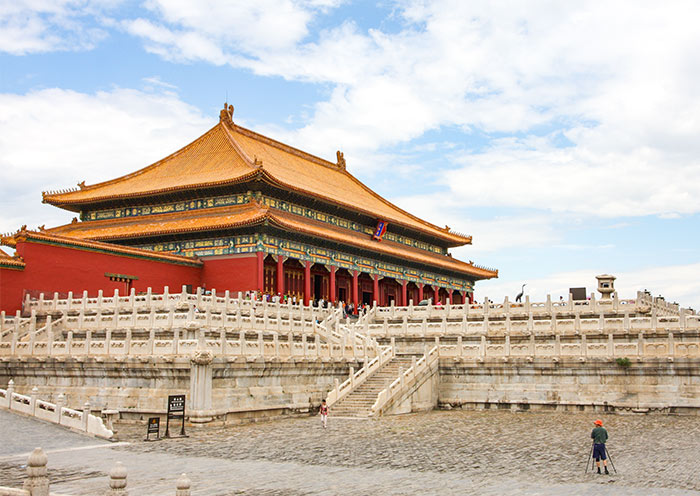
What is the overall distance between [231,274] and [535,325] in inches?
774

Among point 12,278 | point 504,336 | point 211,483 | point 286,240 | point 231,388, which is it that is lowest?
point 211,483

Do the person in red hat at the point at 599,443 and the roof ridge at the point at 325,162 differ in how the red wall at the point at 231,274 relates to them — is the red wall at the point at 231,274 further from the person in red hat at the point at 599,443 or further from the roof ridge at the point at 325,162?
the person in red hat at the point at 599,443

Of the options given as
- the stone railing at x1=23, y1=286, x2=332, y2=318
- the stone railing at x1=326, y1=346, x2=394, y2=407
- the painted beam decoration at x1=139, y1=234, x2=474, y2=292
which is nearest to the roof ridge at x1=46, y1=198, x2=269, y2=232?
the painted beam decoration at x1=139, y1=234, x2=474, y2=292

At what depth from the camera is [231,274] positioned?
146ft

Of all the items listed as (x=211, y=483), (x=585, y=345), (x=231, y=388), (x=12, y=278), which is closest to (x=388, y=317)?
(x=585, y=345)

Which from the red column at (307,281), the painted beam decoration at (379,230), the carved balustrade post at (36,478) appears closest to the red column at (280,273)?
the red column at (307,281)

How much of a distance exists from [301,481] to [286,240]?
31856 millimetres

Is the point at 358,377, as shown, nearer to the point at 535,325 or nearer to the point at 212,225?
the point at 535,325

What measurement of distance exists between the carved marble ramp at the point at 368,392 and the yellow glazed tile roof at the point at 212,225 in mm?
16061

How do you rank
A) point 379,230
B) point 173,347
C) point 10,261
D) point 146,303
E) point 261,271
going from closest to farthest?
point 173,347 < point 146,303 < point 10,261 < point 261,271 < point 379,230

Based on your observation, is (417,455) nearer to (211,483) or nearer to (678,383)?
(211,483)

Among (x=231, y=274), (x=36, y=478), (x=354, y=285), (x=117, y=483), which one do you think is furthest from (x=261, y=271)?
(x=117, y=483)

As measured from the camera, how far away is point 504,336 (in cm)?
3117

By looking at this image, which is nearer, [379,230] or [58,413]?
[58,413]
